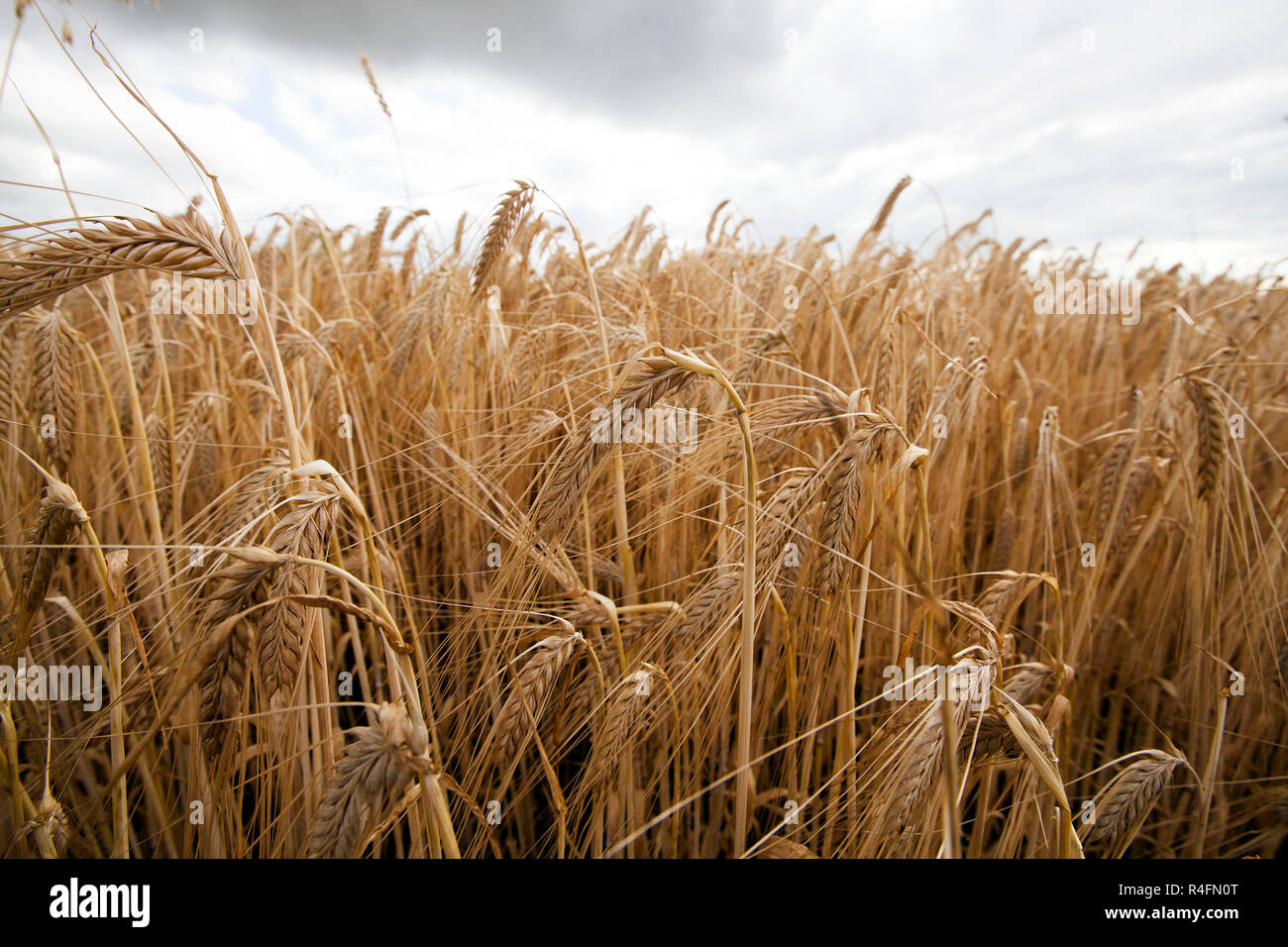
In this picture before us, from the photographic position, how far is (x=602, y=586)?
161 centimetres

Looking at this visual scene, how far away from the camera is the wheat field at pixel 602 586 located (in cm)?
77

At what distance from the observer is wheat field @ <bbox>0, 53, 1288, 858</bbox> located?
2.52 feet

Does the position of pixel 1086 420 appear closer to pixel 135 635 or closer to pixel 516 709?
pixel 516 709

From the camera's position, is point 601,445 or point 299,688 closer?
point 601,445
